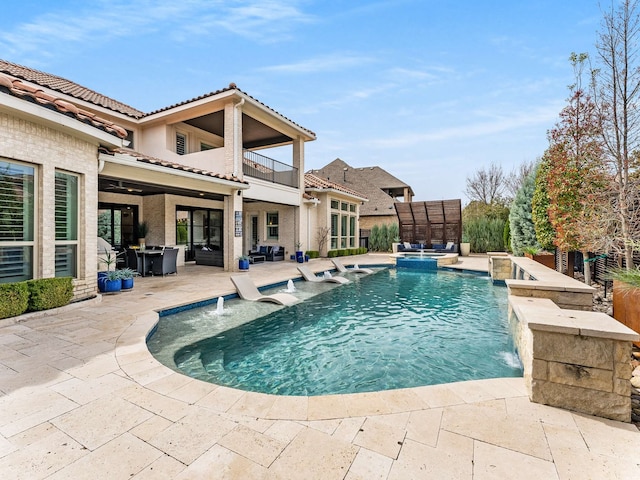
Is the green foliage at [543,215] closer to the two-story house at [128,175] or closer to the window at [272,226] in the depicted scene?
the two-story house at [128,175]

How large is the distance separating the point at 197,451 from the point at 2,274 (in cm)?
569

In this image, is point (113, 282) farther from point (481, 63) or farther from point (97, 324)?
point (481, 63)

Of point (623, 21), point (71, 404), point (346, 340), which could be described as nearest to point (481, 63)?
point (623, 21)

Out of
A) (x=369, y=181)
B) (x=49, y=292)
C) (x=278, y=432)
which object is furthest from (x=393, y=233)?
(x=278, y=432)

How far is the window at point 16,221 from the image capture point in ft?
17.7

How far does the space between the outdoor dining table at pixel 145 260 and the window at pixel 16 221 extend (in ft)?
17.2

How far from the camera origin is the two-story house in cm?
554

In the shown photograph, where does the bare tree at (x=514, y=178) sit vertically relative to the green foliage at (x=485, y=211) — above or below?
above

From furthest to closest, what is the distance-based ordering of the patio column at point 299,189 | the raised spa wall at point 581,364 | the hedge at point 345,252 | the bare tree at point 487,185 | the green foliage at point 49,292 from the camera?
the bare tree at point 487,185, the hedge at point 345,252, the patio column at point 299,189, the green foliage at point 49,292, the raised spa wall at point 581,364

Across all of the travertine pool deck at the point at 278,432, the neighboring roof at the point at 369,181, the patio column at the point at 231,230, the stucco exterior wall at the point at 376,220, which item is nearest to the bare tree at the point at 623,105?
the travertine pool deck at the point at 278,432

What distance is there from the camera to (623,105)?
5523 mm

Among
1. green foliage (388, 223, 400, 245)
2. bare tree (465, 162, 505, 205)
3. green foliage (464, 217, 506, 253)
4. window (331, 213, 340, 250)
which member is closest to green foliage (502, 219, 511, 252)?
green foliage (464, 217, 506, 253)

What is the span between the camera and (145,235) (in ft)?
44.3

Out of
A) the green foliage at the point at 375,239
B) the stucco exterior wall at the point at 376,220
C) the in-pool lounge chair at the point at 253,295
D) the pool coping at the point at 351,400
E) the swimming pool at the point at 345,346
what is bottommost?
the swimming pool at the point at 345,346
